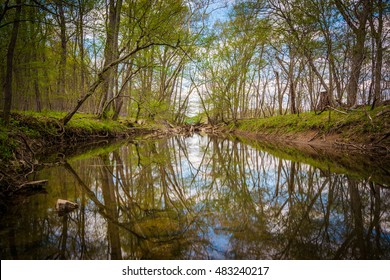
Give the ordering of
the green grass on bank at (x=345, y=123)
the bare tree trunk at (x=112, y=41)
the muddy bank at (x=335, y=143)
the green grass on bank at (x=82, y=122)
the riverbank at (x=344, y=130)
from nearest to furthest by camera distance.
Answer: the muddy bank at (x=335, y=143)
the riverbank at (x=344, y=130)
the green grass on bank at (x=345, y=123)
the green grass on bank at (x=82, y=122)
the bare tree trunk at (x=112, y=41)

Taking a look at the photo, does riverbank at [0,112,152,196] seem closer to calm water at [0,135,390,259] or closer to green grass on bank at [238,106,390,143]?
calm water at [0,135,390,259]

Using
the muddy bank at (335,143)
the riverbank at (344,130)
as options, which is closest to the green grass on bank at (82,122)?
the muddy bank at (335,143)

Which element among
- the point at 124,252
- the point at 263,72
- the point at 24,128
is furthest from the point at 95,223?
the point at 263,72

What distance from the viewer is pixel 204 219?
2.42 metres

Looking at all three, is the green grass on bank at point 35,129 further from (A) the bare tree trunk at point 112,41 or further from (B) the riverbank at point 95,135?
(A) the bare tree trunk at point 112,41

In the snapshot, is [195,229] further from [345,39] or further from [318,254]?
[345,39]

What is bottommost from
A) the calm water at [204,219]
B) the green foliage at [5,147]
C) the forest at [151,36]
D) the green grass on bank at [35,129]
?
the calm water at [204,219]

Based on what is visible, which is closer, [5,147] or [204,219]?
[204,219]

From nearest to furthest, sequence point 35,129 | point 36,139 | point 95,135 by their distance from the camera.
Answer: point 36,139, point 35,129, point 95,135

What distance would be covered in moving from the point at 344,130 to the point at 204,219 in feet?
28.3

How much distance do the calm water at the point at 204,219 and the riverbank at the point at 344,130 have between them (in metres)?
3.88

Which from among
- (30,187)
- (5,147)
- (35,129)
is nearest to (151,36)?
(35,129)

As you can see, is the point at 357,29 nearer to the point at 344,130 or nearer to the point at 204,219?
the point at 344,130

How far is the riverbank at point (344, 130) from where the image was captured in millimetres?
7129
